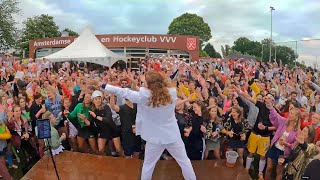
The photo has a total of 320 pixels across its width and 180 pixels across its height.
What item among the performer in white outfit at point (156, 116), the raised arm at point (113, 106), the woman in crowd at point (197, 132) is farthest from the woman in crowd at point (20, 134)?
the woman in crowd at point (197, 132)

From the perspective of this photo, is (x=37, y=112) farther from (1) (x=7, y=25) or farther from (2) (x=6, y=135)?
(1) (x=7, y=25)

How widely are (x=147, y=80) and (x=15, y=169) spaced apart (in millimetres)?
3720

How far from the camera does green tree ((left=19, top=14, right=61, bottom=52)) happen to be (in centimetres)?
6512

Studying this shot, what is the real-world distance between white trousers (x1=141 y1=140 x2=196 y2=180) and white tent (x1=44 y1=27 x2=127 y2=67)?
15.0m

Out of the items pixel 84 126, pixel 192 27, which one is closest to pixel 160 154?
pixel 84 126

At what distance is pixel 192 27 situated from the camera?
245 ft

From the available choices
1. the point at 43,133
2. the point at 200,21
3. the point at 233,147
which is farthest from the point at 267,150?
the point at 200,21

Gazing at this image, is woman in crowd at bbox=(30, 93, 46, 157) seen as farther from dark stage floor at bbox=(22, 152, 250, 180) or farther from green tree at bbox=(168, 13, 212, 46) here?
green tree at bbox=(168, 13, 212, 46)

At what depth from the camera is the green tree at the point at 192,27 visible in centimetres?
7456

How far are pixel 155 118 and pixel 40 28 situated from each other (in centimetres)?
6772

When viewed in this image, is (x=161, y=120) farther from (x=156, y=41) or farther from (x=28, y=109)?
(x=156, y=41)

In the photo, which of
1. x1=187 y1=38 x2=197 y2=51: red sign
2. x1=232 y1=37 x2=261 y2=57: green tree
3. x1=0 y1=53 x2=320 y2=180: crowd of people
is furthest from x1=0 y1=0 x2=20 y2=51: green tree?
x1=232 y1=37 x2=261 y2=57: green tree

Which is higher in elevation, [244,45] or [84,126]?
[244,45]

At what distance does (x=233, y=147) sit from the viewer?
612 centimetres
